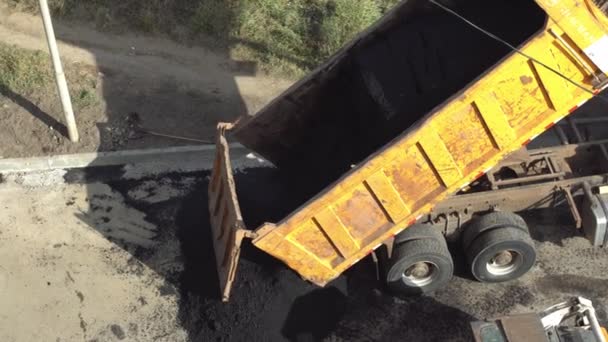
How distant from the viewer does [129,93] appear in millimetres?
→ 10766

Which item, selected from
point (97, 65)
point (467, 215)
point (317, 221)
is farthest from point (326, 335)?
point (97, 65)

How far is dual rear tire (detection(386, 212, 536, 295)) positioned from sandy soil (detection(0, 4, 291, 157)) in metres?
3.92

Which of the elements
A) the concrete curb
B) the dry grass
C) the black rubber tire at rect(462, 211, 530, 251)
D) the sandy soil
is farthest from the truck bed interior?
the dry grass

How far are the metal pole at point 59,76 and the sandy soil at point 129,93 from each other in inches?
10.3

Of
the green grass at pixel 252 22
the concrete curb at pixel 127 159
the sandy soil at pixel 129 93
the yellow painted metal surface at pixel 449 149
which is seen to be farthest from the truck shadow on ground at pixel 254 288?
the green grass at pixel 252 22

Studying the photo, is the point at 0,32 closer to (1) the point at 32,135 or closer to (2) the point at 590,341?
(1) the point at 32,135

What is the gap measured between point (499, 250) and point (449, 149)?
165 centimetres

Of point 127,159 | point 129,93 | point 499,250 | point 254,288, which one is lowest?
point 127,159

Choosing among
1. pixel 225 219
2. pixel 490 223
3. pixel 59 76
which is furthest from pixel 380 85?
pixel 59 76

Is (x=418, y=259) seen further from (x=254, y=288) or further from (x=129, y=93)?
(x=129, y=93)

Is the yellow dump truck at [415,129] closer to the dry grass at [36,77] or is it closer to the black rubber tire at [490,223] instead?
the black rubber tire at [490,223]

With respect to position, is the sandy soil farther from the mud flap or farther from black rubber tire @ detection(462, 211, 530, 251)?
black rubber tire @ detection(462, 211, 530, 251)

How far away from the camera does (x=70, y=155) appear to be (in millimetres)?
9797

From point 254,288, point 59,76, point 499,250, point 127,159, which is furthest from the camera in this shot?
point 127,159
